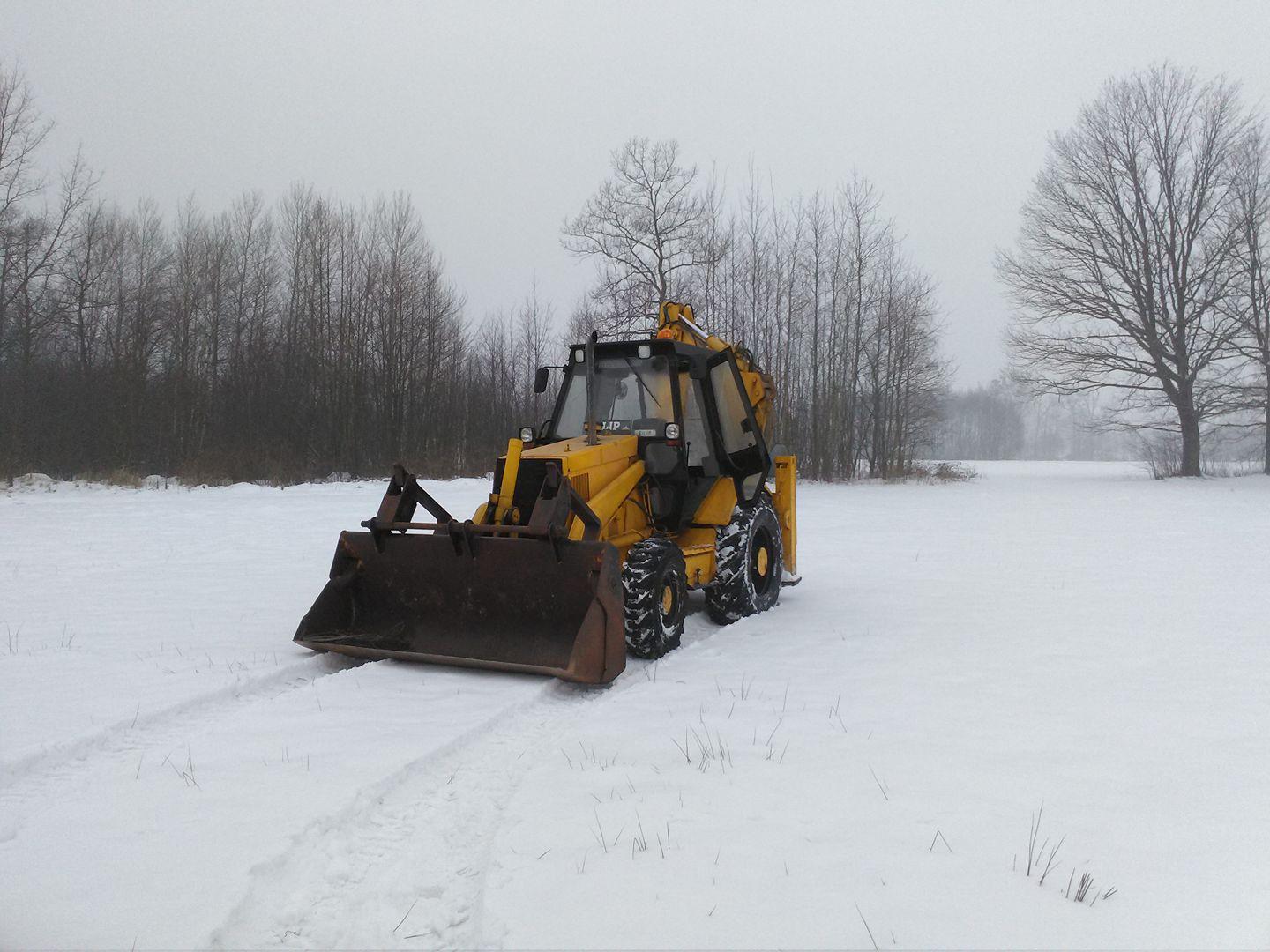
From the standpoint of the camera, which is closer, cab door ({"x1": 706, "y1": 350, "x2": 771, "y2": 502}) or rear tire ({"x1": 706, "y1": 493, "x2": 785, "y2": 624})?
rear tire ({"x1": 706, "y1": 493, "x2": 785, "y2": 624})

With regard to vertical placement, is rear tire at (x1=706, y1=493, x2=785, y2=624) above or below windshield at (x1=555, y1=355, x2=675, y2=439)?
below

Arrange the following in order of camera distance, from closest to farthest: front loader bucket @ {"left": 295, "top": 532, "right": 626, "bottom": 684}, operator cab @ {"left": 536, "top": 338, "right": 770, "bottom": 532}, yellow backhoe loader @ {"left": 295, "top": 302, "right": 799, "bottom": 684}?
front loader bucket @ {"left": 295, "top": 532, "right": 626, "bottom": 684} → yellow backhoe loader @ {"left": 295, "top": 302, "right": 799, "bottom": 684} → operator cab @ {"left": 536, "top": 338, "right": 770, "bottom": 532}

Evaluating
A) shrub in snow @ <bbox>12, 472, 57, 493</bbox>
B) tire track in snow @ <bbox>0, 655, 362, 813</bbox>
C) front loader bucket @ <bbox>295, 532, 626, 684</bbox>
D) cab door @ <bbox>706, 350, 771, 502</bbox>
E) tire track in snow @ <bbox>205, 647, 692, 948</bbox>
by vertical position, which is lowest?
tire track in snow @ <bbox>205, 647, 692, 948</bbox>

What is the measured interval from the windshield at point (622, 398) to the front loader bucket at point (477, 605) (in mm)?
1801

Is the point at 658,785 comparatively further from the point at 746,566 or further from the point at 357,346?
the point at 357,346

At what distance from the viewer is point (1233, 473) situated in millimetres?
28391

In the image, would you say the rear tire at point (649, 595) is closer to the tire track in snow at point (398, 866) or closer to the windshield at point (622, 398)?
the windshield at point (622, 398)

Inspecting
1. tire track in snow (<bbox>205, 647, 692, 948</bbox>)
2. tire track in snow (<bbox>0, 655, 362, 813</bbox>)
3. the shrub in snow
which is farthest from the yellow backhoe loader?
the shrub in snow

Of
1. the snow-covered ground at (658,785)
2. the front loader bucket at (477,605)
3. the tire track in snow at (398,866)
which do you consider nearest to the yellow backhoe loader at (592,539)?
the front loader bucket at (477,605)

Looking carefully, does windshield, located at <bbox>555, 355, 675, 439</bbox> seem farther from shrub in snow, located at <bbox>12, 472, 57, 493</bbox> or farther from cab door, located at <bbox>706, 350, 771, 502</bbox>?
shrub in snow, located at <bbox>12, 472, 57, 493</bbox>

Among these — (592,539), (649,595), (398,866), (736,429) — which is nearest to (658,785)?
(398,866)

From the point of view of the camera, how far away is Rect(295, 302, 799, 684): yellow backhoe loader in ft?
18.5

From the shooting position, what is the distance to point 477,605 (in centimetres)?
593

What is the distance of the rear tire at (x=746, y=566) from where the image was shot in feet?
24.5
